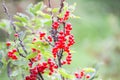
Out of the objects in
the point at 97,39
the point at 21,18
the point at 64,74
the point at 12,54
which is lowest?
the point at 64,74

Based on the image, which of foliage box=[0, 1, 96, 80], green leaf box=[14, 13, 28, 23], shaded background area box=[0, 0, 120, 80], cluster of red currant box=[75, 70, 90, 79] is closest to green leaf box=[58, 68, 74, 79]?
foliage box=[0, 1, 96, 80]

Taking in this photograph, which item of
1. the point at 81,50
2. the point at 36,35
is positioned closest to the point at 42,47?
the point at 36,35

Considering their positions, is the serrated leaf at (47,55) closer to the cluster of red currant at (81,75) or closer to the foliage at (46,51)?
the foliage at (46,51)

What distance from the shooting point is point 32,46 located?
134cm

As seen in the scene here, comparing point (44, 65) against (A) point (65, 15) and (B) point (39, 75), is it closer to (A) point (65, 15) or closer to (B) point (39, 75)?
(B) point (39, 75)

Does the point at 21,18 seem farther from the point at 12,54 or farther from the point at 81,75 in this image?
the point at 81,75

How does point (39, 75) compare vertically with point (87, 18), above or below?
below

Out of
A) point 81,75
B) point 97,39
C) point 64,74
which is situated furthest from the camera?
point 97,39

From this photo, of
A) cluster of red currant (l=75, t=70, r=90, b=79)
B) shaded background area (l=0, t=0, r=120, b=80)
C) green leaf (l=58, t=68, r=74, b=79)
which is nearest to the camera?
green leaf (l=58, t=68, r=74, b=79)

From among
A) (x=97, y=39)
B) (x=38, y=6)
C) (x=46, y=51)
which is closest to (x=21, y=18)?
(x=38, y=6)

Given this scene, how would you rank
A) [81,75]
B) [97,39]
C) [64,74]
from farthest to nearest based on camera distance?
[97,39]
[81,75]
[64,74]

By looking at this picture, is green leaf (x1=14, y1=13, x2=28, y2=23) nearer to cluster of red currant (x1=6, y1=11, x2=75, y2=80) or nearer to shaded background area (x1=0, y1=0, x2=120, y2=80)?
cluster of red currant (x1=6, y1=11, x2=75, y2=80)

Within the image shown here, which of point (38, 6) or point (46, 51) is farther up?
point (38, 6)

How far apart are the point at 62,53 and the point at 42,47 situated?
70 millimetres
